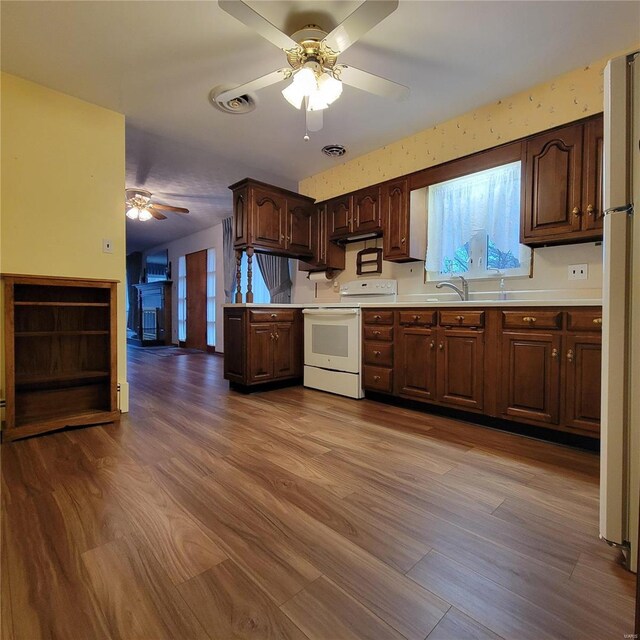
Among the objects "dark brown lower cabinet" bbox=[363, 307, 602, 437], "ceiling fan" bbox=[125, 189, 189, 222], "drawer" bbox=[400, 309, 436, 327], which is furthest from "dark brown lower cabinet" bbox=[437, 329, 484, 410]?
"ceiling fan" bbox=[125, 189, 189, 222]

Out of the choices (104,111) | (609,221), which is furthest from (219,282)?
(609,221)

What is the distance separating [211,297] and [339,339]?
14.1 ft

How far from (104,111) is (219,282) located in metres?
3.82

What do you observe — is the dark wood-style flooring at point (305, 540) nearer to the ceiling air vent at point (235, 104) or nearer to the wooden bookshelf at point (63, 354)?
the wooden bookshelf at point (63, 354)

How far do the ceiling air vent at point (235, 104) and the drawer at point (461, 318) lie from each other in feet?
7.01

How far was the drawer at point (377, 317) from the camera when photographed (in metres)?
2.74

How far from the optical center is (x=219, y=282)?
20.5ft

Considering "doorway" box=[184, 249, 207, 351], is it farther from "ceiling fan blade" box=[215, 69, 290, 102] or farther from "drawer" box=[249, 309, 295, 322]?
"ceiling fan blade" box=[215, 69, 290, 102]

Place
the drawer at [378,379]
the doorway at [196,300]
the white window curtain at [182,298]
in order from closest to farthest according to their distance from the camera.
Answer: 1. the drawer at [378,379]
2. the doorway at [196,300]
3. the white window curtain at [182,298]

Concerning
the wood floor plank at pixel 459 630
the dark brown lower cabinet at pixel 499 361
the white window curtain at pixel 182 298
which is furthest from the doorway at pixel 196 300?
the wood floor plank at pixel 459 630

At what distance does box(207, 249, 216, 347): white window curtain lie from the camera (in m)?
6.53

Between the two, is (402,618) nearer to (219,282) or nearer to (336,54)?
(336,54)

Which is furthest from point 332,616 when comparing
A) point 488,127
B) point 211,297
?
point 211,297

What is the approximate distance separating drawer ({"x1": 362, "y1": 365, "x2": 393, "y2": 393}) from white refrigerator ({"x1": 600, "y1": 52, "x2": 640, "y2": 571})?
1685mm
